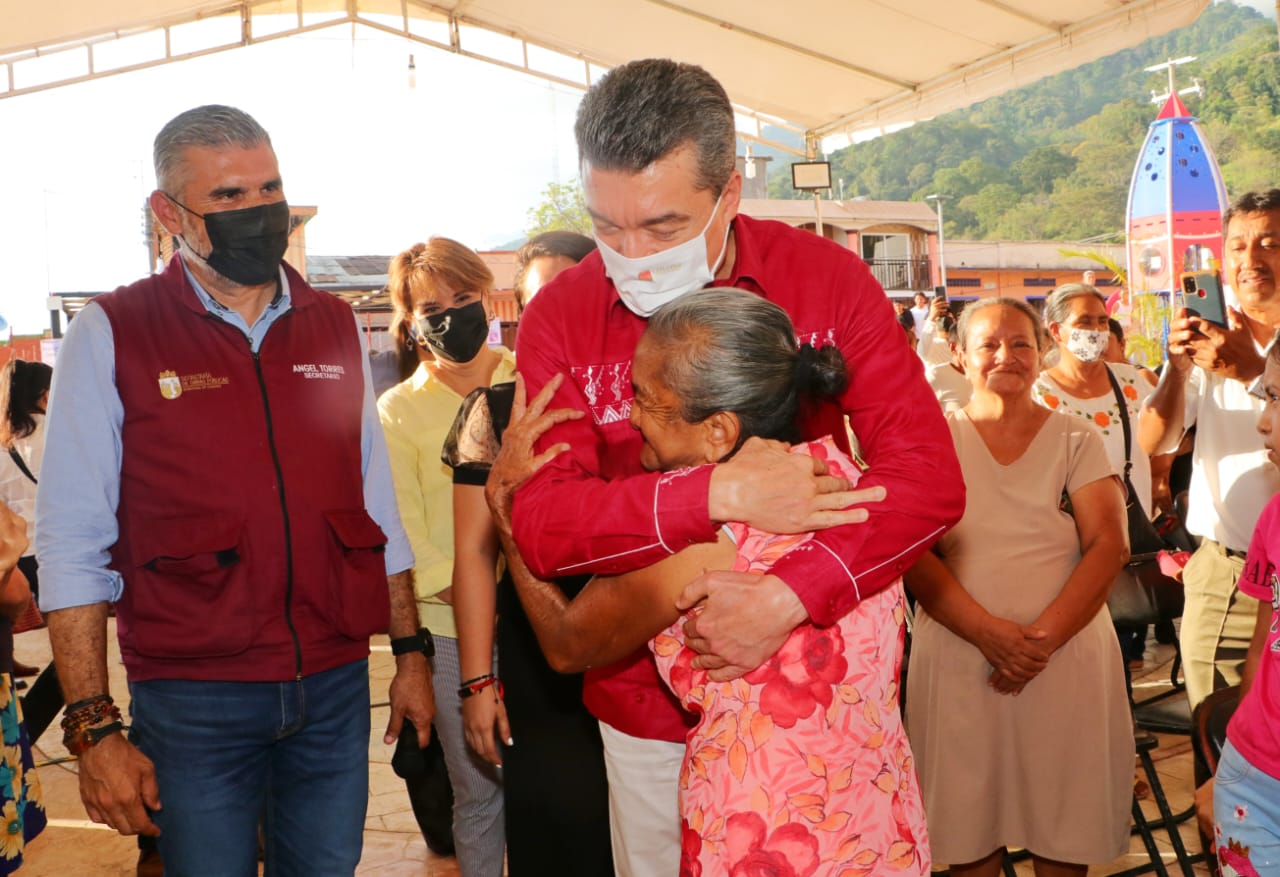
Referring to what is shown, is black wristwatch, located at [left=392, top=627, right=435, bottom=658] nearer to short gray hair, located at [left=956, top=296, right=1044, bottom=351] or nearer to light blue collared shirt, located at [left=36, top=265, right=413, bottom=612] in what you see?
light blue collared shirt, located at [left=36, top=265, right=413, bottom=612]

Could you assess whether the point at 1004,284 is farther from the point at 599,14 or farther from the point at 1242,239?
the point at 1242,239

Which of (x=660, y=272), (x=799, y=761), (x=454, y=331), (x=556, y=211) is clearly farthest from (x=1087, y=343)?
(x=556, y=211)

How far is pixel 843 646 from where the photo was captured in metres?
1.44

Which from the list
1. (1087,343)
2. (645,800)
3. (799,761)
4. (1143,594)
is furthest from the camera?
(1087,343)

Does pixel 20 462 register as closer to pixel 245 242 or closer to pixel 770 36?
pixel 245 242

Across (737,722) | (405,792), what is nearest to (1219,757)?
(737,722)

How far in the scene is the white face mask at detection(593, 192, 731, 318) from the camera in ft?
5.73

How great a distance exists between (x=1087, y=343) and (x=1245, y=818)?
2872 millimetres

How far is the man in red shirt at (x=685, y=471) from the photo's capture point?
1.43 meters

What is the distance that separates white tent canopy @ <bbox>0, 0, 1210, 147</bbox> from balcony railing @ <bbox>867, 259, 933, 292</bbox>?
76.9ft

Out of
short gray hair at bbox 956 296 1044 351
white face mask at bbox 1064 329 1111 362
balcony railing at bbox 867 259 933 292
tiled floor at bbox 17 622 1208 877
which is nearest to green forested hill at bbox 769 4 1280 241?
balcony railing at bbox 867 259 933 292

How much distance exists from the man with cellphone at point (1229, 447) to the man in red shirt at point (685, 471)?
1716 mm

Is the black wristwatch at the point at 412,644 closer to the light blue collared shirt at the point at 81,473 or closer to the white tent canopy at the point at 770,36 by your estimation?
the light blue collared shirt at the point at 81,473

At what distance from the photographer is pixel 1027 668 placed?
274 centimetres
